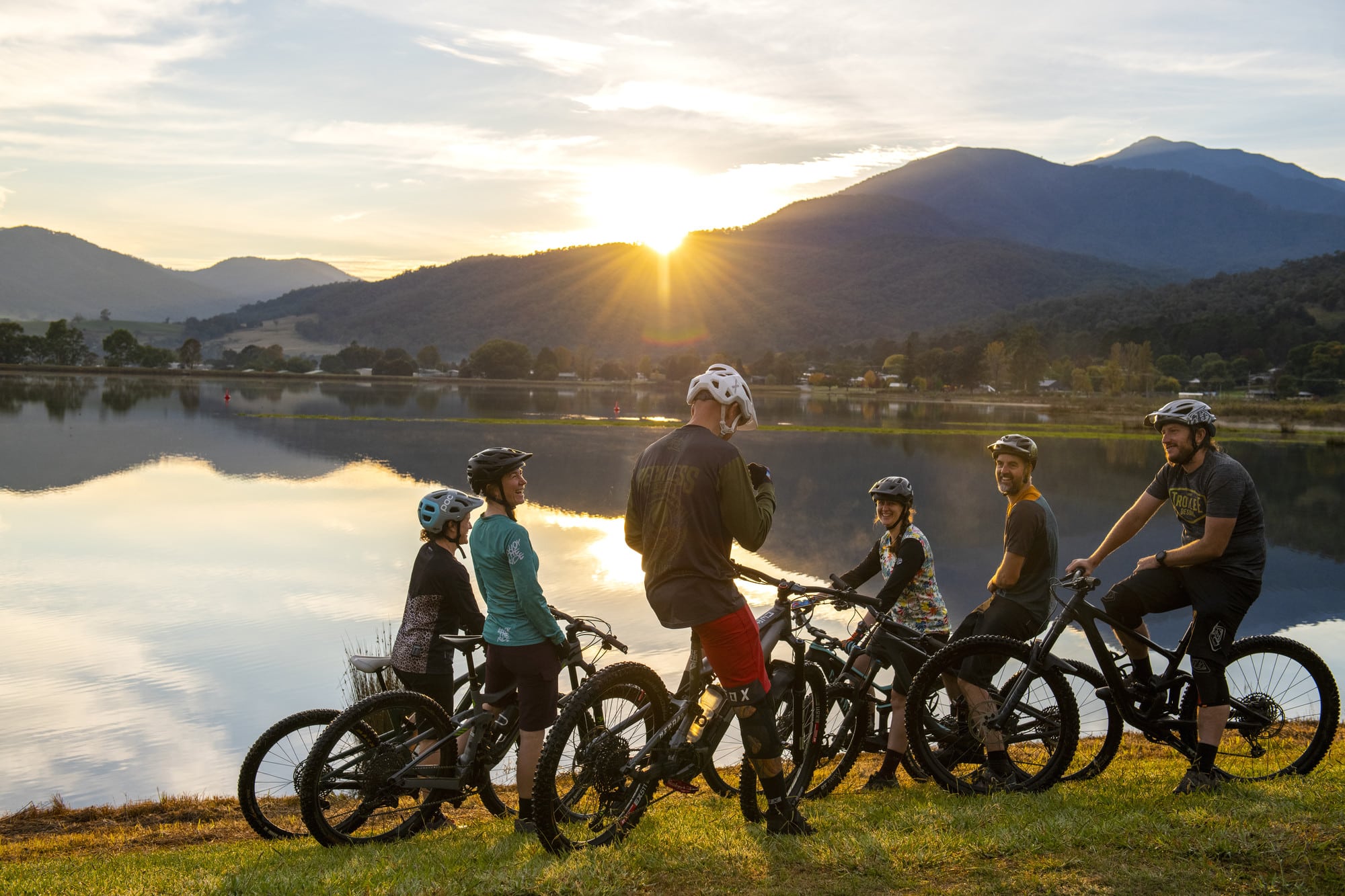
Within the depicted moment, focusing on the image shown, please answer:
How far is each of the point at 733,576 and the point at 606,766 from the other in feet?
4.17

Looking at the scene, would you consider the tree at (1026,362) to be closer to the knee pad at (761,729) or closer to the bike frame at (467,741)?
the bike frame at (467,741)

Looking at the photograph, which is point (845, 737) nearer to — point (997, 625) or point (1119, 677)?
point (997, 625)

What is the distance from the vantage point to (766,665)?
18.3 ft

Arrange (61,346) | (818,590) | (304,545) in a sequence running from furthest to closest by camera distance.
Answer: (61,346) → (304,545) → (818,590)

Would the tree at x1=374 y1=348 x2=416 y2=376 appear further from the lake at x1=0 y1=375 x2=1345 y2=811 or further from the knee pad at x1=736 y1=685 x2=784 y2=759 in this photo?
the knee pad at x1=736 y1=685 x2=784 y2=759

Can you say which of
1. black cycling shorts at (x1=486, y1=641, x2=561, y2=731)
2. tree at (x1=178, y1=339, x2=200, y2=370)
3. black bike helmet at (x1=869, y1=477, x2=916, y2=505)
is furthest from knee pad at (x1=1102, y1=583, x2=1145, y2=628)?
tree at (x1=178, y1=339, x2=200, y2=370)

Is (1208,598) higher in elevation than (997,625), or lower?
higher

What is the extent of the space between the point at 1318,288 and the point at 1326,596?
157 m

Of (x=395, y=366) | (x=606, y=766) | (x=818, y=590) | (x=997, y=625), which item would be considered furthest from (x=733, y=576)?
(x=395, y=366)

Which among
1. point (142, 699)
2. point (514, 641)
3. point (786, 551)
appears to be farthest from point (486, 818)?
point (786, 551)

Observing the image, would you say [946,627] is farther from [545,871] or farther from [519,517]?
[519,517]

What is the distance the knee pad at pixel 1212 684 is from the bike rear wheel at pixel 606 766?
328cm

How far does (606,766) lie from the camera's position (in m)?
5.18

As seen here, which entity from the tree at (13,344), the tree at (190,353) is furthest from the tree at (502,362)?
the tree at (13,344)
